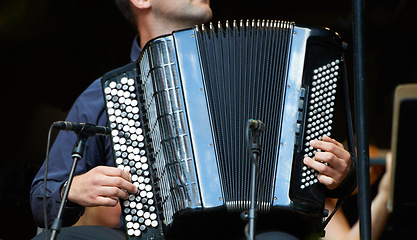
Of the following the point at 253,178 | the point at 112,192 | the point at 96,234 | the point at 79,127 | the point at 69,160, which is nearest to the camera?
the point at 253,178

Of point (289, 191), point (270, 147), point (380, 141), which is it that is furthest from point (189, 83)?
point (380, 141)

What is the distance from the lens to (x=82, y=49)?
3.77 meters

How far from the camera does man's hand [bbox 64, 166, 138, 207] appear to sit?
74.4 inches

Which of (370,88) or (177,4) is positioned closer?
(177,4)

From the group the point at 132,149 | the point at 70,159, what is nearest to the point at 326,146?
the point at 132,149

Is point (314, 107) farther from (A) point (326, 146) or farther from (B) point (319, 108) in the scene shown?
(A) point (326, 146)

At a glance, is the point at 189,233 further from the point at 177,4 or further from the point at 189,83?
the point at 177,4

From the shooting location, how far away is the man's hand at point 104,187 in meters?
1.89

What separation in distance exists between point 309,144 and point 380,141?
1836 millimetres

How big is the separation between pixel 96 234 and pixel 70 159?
14.1 inches

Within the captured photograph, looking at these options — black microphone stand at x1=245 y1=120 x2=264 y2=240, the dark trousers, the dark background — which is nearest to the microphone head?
the dark trousers

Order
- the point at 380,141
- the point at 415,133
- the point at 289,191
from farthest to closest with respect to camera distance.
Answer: the point at 380,141 → the point at 415,133 → the point at 289,191

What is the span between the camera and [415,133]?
2248 millimetres

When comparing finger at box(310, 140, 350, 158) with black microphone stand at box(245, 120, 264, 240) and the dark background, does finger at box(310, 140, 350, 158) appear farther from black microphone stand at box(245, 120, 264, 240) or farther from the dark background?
the dark background
